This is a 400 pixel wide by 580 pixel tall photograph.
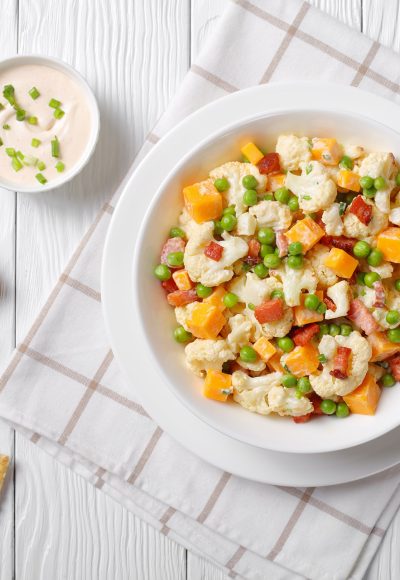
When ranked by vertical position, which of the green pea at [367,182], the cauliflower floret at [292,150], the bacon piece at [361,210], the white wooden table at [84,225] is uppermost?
the green pea at [367,182]

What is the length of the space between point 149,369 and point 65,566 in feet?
5.66

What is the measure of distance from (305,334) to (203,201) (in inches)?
36.8

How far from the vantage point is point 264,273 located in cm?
375

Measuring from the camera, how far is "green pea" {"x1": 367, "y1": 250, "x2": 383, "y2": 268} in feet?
11.8

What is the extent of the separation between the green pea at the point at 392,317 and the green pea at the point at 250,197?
3.16ft

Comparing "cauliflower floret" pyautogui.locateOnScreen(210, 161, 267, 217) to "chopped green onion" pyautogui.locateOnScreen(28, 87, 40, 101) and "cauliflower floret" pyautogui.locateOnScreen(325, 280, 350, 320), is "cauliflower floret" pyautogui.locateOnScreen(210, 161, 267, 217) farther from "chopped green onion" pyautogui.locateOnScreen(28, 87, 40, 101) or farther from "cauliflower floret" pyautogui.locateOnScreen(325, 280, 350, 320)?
"chopped green onion" pyautogui.locateOnScreen(28, 87, 40, 101)

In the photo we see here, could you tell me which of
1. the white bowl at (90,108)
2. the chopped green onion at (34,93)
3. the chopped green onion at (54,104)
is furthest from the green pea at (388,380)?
the chopped green onion at (34,93)

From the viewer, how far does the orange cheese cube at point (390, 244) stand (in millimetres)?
3590

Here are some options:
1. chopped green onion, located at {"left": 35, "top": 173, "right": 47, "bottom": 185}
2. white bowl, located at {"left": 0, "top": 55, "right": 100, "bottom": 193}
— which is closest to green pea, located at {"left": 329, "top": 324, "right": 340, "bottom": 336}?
white bowl, located at {"left": 0, "top": 55, "right": 100, "bottom": 193}

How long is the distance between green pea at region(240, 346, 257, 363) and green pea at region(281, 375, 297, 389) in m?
0.20

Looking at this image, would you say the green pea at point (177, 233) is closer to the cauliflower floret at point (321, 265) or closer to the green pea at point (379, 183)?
the cauliflower floret at point (321, 265)

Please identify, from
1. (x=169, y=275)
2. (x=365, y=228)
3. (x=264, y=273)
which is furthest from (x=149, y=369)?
(x=365, y=228)

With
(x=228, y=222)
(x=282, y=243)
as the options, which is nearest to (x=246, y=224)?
(x=228, y=222)

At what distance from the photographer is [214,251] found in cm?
365
